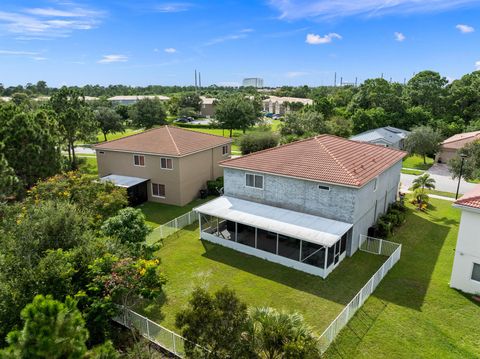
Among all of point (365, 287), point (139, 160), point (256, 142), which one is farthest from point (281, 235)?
point (256, 142)

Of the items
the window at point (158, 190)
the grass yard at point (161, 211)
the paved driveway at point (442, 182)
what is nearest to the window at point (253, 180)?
the grass yard at point (161, 211)

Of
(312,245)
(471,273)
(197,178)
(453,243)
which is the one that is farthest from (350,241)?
(197,178)

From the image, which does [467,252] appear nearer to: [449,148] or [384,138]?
[449,148]

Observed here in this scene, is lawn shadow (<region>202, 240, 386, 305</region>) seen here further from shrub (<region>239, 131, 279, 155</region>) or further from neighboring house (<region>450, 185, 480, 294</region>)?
shrub (<region>239, 131, 279, 155</region>)

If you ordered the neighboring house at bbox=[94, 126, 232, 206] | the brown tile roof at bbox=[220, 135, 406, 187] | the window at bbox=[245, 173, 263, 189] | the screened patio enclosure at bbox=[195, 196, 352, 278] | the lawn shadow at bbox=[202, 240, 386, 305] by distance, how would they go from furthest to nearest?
the neighboring house at bbox=[94, 126, 232, 206], the window at bbox=[245, 173, 263, 189], the brown tile roof at bbox=[220, 135, 406, 187], the screened patio enclosure at bbox=[195, 196, 352, 278], the lawn shadow at bbox=[202, 240, 386, 305]

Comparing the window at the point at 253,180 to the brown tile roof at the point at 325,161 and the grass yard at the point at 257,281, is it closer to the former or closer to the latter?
the brown tile roof at the point at 325,161

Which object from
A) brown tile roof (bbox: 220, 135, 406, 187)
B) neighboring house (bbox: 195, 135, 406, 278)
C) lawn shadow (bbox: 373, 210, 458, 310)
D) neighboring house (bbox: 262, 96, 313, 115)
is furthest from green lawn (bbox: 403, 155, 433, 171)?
neighboring house (bbox: 262, 96, 313, 115)
